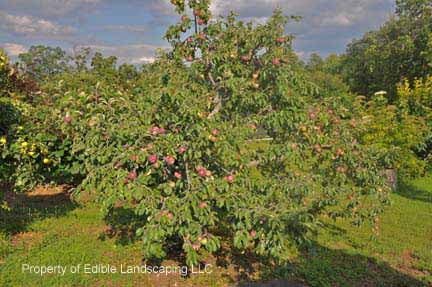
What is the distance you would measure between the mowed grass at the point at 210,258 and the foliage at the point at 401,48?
15.6m

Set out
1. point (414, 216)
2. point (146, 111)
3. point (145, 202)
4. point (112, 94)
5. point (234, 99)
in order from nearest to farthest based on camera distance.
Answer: point (145, 202), point (146, 111), point (234, 99), point (112, 94), point (414, 216)

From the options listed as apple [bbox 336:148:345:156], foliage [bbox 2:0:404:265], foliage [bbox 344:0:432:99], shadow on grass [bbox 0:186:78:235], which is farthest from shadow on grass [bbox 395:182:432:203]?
foliage [bbox 344:0:432:99]

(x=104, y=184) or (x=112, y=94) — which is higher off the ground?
(x=112, y=94)

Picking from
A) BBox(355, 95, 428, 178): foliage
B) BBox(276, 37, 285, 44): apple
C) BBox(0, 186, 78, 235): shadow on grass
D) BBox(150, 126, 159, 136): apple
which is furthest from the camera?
BBox(355, 95, 428, 178): foliage

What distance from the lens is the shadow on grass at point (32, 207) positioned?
17.2 ft

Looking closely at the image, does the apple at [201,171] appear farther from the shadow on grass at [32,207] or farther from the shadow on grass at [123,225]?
the shadow on grass at [32,207]

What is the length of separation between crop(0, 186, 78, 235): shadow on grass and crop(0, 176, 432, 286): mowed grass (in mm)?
16

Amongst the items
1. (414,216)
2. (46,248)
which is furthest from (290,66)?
(414,216)

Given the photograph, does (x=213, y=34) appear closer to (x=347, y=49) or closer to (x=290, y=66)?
(x=290, y=66)

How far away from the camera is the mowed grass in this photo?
156 inches

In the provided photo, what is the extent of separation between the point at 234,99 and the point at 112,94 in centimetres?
130

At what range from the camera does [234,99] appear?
12.2 feet

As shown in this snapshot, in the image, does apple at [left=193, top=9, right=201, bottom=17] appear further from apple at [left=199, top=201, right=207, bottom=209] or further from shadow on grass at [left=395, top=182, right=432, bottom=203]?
shadow on grass at [left=395, top=182, right=432, bottom=203]

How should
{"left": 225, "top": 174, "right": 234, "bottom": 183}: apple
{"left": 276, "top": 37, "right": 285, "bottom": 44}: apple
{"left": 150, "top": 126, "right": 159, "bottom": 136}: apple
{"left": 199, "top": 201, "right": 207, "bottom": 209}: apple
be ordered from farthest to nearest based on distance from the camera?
1. {"left": 276, "top": 37, "right": 285, "bottom": 44}: apple
2. {"left": 225, "top": 174, "right": 234, "bottom": 183}: apple
3. {"left": 150, "top": 126, "right": 159, "bottom": 136}: apple
4. {"left": 199, "top": 201, "right": 207, "bottom": 209}: apple
